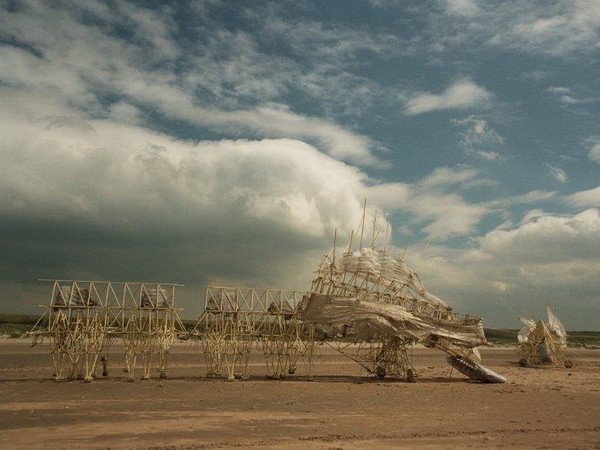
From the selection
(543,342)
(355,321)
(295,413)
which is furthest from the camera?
(543,342)

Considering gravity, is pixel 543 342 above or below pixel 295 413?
above

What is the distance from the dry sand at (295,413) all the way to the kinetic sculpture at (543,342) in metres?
10.0

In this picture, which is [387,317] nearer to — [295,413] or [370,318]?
[370,318]

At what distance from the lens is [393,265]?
77.3ft

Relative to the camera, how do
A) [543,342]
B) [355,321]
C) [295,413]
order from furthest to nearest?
[543,342]
[355,321]
[295,413]

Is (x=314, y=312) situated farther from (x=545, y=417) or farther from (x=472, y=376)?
(x=545, y=417)

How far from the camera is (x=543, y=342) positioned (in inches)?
1363

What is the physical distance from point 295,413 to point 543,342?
2457 centimetres

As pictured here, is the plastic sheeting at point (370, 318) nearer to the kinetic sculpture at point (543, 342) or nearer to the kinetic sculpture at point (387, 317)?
the kinetic sculpture at point (387, 317)

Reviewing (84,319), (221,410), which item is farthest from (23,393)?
(221,410)

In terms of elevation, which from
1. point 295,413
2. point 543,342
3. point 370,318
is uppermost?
point 370,318

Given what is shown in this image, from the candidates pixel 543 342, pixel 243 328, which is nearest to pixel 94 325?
pixel 243 328

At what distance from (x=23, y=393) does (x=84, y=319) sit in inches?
165

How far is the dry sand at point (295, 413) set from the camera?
11828mm
